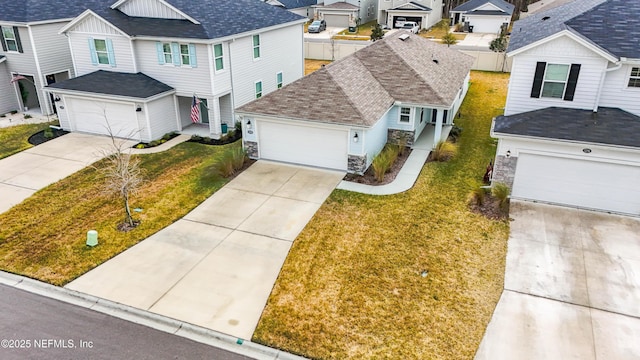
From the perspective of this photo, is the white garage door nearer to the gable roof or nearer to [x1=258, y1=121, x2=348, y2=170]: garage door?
[x1=258, y1=121, x2=348, y2=170]: garage door

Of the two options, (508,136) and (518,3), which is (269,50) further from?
(518,3)

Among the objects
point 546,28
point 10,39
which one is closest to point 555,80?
point 546,28

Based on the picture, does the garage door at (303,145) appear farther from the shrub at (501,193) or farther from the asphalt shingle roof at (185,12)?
the shrub at (501,193)

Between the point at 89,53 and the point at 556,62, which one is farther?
the point at 89,53

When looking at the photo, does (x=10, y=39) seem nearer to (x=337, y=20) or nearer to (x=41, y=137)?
(x=41, y=137)

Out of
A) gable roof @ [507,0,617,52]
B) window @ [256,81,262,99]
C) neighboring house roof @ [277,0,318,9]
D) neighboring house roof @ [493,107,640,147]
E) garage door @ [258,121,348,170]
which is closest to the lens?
neighboring house roof @ [493,107,640,147]

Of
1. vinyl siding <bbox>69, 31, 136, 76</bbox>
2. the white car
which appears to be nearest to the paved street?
vinyl siding <bbox>69, 31, 136, 76</bbox>

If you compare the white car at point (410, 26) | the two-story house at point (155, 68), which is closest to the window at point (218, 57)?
the two-story house at point (155, 68)
